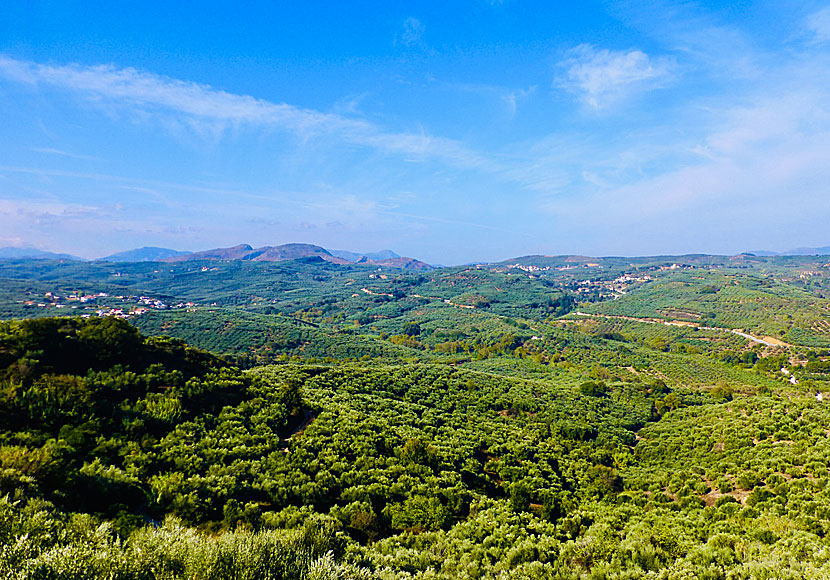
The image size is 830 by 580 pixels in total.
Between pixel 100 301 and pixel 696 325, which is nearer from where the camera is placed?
pixel 696 325

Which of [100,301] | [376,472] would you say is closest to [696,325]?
[376,472]

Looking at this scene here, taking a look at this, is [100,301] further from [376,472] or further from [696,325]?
[696,325]

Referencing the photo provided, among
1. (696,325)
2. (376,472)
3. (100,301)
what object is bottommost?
(696,325)

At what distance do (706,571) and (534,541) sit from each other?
605 cm

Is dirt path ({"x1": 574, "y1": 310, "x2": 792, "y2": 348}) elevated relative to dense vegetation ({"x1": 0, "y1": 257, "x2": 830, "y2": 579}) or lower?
lower

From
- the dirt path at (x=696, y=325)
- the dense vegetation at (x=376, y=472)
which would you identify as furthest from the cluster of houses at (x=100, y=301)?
the dirt path at (x=696, y=325)

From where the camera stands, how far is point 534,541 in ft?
51.1

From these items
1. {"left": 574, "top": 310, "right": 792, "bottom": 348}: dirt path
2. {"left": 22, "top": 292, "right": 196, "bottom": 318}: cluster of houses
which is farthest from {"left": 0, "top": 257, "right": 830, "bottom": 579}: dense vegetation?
{"left": 22, "top": 292, "right": 196, "bottom": 318}: cluster of houses

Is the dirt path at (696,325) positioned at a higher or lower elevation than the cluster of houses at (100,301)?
lower

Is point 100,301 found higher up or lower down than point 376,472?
lower down

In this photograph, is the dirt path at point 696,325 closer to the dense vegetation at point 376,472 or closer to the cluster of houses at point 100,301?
the dense vegetation at point 376,472

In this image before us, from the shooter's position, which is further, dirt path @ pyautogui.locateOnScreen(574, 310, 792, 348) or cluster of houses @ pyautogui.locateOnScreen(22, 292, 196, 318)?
cluster of houses @ pyautogui.locateOnScreen(22, 292, 196, 318)

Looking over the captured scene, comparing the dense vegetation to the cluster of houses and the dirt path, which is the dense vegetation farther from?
the cluster of houses

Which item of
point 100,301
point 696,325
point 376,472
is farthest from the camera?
point 100,301
